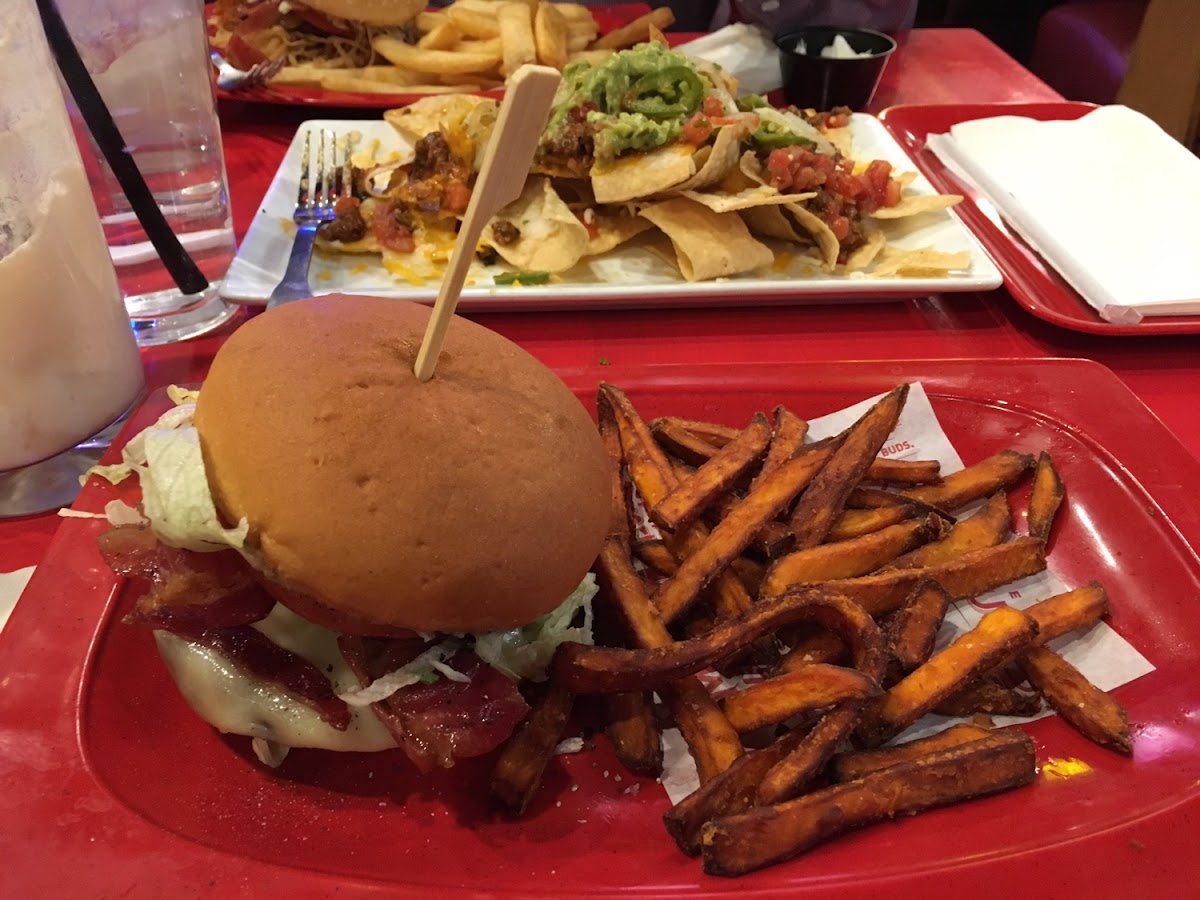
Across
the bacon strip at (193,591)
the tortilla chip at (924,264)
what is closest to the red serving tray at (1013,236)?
the tortilla chip at (924,264)

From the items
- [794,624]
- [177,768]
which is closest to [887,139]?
[794,624]

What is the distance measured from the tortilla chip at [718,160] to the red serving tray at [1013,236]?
804 millimetres

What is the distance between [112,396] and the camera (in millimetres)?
1694

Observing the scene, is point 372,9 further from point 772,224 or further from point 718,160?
point 772,224

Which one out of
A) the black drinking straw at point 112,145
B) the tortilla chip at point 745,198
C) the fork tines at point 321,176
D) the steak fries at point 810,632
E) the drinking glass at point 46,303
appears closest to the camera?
the steak fries at point 810,632

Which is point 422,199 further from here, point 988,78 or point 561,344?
point 988,78

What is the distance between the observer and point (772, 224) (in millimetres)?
2537

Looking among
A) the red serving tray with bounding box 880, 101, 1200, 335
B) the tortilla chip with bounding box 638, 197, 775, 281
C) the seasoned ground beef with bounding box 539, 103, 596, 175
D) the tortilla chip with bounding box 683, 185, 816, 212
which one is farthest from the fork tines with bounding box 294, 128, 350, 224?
the red serving tray with bounding box 880, 101, 1200, 335

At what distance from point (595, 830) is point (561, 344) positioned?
4.37 ft

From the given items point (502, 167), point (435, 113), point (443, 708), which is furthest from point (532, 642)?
point (435, 113)

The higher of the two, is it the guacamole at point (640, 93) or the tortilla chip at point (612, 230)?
the guacamole at point (640, 93)

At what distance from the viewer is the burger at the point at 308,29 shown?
11.1ft

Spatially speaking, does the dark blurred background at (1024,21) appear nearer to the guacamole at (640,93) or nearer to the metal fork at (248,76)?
the guacamole at (640,93)

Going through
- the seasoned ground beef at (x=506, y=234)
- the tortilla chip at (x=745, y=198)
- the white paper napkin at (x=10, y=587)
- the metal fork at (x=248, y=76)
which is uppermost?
the tortilla chip at (x=745, y=198)
